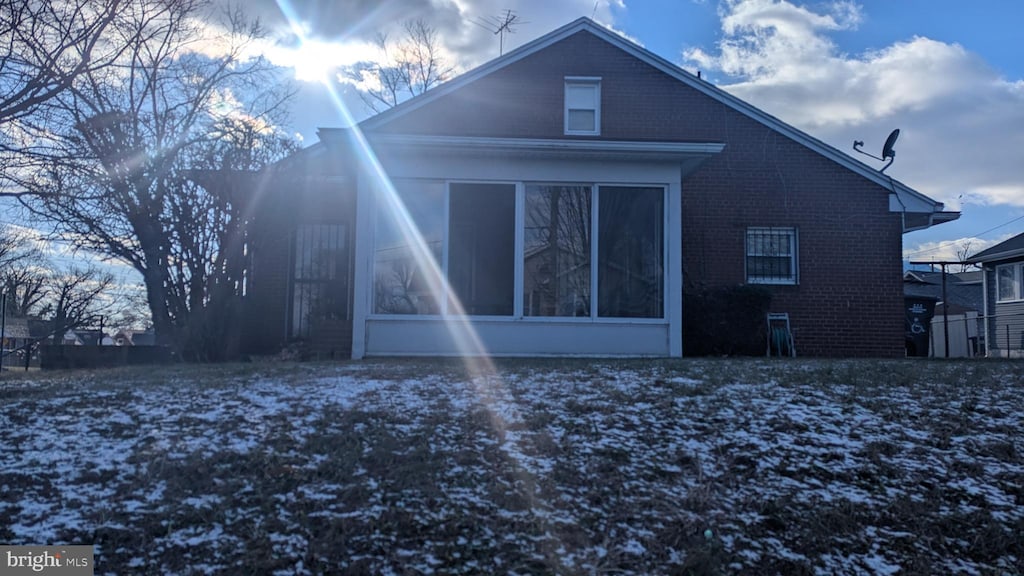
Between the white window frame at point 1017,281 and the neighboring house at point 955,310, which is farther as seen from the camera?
the white window frame at point 1017,281

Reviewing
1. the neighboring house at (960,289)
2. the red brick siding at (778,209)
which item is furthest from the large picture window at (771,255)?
the neighboring house at (960,289)

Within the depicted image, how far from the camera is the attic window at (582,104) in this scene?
43.9ft

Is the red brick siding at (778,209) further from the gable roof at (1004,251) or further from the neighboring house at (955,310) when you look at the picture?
the gable roof at (1004,251)

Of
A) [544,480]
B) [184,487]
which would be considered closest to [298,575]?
[184,487]

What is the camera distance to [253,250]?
999 centimetres

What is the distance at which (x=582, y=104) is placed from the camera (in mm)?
13492

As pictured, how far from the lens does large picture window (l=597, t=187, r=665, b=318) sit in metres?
9.83

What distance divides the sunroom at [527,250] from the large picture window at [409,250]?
1 cm

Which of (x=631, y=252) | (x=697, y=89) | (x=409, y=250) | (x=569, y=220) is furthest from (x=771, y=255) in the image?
(x=409, y=250)

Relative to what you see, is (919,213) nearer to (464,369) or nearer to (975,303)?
(464,369)

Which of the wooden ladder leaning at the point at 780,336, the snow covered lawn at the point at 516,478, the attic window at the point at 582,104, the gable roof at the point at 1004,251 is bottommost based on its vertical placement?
the snow covered lawn at the point at 516,478

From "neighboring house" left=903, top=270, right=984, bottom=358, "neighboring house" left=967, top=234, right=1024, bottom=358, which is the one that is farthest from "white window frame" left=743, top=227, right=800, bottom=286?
"neighboring house" left=967, top=234, right=1024, bottom=358

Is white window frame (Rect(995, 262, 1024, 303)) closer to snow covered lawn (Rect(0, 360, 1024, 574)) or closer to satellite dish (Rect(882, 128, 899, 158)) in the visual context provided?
satellite dish (Rect(882, 128, 899, 158))

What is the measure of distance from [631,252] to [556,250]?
1.08m
